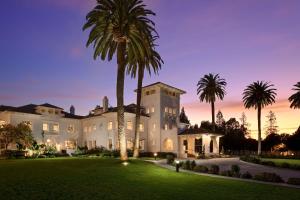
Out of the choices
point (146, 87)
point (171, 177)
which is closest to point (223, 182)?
point (171, 177)

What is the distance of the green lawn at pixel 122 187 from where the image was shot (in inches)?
639

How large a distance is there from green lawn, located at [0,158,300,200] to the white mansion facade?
3427 centimetres

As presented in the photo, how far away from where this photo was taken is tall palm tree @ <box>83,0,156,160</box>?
33.2m

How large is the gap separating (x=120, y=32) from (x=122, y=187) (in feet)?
60.6

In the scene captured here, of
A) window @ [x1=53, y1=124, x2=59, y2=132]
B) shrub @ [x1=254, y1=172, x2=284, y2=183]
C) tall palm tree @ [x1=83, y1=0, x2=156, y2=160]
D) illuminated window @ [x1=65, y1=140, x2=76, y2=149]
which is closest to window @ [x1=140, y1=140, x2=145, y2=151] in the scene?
illuminated window @ [x1=65, y1=140, x2=76, y2=149]

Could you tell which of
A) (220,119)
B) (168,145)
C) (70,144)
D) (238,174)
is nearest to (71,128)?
(70,144)

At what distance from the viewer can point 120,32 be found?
3309 cm

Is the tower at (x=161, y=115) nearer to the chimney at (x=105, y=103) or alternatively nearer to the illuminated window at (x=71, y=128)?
the chimney at (x=105, y=103)

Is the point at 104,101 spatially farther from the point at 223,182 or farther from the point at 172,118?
the point at 223,182

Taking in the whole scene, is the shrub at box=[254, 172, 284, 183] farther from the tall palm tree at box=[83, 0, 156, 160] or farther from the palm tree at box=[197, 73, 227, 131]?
the palm tree at box=[197, 73, 227, 131]

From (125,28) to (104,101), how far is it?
101 feet

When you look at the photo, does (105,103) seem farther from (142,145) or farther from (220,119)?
(220,119)

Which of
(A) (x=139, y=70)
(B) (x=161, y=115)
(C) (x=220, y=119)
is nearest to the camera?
(A) (x=139, y=70)

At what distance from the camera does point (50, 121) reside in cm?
5884
